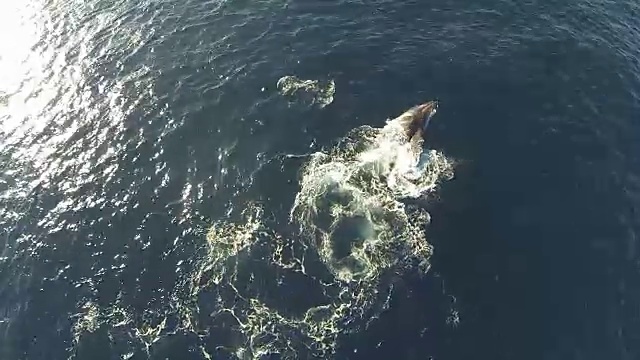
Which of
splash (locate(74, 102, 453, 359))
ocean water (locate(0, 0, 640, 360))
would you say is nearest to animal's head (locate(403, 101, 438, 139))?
→ ocean water (locate(0, 0, 640, 360))

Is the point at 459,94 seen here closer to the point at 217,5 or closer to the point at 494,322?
the point at 494,322

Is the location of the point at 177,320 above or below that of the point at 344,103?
below

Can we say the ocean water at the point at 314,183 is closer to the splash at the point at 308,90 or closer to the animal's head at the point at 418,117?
the splash at the point at 308,90

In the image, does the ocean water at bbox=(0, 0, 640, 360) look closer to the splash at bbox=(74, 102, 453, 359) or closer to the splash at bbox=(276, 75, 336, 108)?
the splash at bbox=(74, 102, 453, 359)

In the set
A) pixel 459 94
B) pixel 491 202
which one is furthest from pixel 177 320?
pixel 459 94

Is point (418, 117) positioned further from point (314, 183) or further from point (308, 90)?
point (314, 183)
